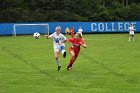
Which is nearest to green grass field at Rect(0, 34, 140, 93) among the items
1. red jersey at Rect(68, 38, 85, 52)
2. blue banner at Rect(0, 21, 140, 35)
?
red jersey at Rect(68, 38, 85, 52)

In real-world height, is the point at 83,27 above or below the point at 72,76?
below

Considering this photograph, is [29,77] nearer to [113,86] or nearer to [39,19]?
[113,86]

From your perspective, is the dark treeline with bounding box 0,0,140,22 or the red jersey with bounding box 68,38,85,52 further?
the dark treeline with bounding box 0,0,140,22

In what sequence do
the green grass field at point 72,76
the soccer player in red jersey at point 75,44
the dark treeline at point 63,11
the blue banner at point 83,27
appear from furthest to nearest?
the dark treeline at point 63,11 → the blue banner at point 83,27 → the soccer player in red jersey at point 75,44 → the green grass field at point 72,76

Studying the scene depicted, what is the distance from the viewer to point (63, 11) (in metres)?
69.4

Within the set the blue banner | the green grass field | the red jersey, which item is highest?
the red jersey

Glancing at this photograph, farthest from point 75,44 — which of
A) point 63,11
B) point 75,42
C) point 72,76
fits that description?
point 63,11

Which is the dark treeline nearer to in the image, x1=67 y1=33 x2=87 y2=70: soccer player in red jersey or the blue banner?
the blue banner

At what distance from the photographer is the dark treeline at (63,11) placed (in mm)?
66100

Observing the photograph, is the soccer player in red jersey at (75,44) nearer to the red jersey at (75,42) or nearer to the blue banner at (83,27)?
the red jersey at (75,42)

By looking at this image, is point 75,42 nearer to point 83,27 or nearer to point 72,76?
point 72,76

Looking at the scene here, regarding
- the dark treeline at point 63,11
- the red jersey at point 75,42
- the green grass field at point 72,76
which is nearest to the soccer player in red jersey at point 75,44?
the red jersey at point 75,42

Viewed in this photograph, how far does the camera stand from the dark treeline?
217 ft

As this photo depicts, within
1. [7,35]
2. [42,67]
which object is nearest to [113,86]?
[42,67]
